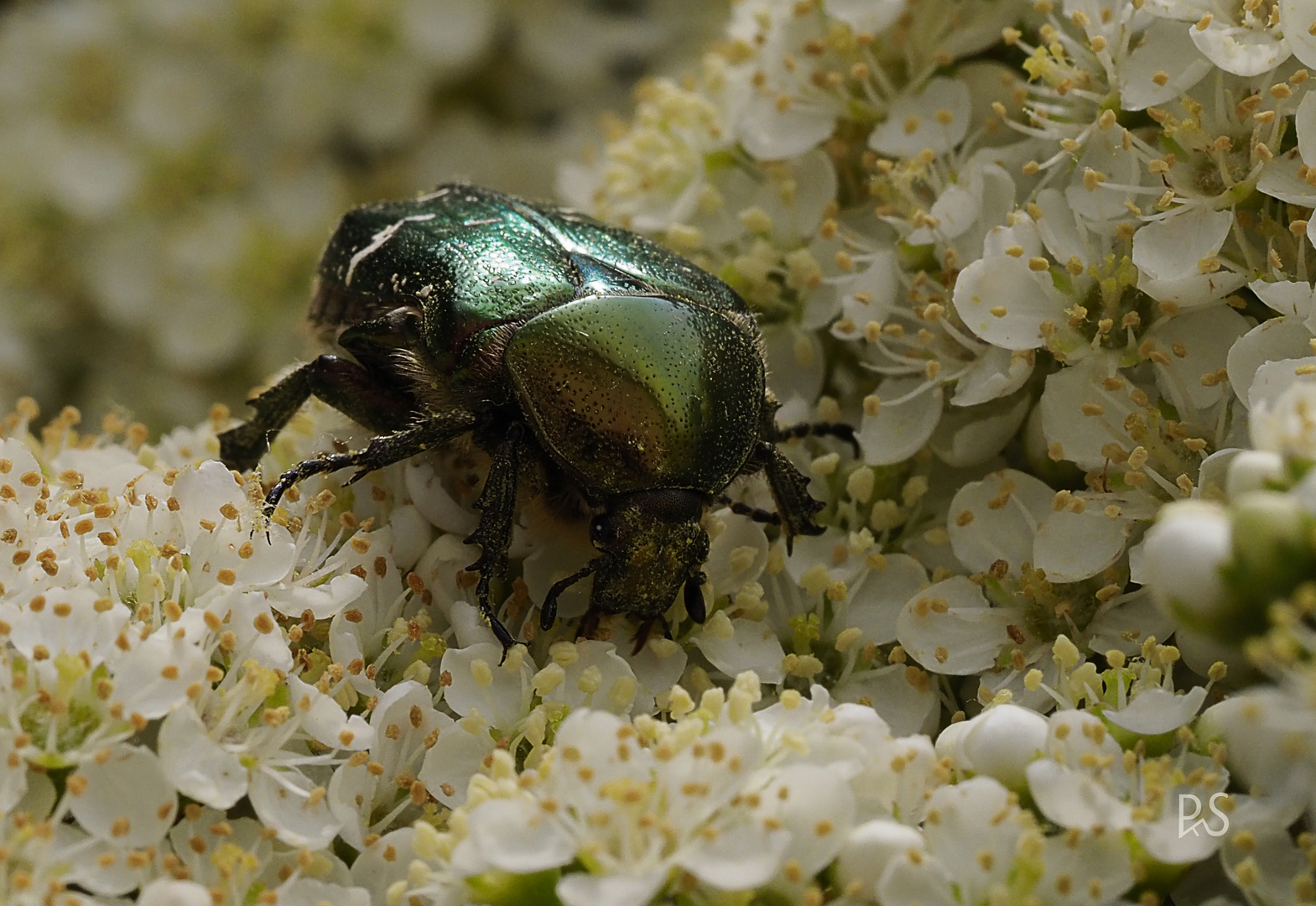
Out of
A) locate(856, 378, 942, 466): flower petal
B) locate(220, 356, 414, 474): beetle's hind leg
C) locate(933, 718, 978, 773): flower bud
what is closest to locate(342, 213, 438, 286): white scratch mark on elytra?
locate(220, 356, 414, 474): beetle's hind leg

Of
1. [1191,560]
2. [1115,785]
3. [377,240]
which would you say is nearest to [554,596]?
[377,240]

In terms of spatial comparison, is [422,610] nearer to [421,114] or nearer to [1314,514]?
[1314,514]

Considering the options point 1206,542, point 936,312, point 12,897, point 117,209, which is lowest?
point 117,209

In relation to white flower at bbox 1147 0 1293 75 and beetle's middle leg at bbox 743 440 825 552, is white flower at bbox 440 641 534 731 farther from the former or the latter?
white flower at bbox 1147 0 1293 75

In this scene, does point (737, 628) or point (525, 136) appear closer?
point (737, 628)

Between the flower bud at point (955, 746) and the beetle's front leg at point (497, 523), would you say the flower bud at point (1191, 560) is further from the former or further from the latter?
the beetle's front leg at point (497, 523)

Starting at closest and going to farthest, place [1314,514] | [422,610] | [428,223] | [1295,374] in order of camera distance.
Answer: [1314,514], [1295,374], [422,610], [428,223]

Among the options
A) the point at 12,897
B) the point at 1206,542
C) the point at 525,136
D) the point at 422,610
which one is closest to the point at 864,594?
the point at 422,610
